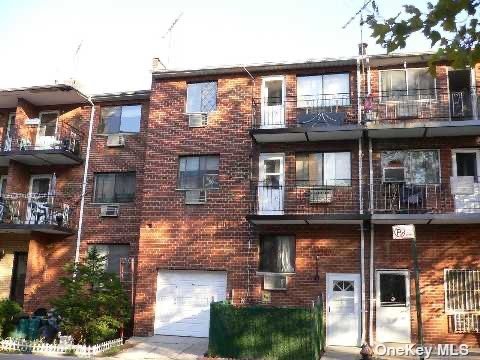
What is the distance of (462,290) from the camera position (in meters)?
15.5

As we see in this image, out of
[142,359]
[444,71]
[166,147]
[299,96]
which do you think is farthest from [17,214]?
[444,71]

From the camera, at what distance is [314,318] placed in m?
13.1

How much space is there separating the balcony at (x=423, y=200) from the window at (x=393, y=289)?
5.74 ft

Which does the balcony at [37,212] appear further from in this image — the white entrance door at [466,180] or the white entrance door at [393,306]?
the white entrance door at [466,180]

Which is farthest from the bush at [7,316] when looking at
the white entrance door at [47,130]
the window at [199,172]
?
the window at [199,172]

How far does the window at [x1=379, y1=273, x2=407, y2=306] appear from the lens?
15.8 m

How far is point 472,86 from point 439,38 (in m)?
11.4

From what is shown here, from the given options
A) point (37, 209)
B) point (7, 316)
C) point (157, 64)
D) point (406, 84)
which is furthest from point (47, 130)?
point (406, 84)

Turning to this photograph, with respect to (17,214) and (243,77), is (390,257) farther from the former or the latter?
(17,214)

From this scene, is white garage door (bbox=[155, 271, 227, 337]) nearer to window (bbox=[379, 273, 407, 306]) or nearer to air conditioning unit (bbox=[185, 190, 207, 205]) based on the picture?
air conditioning unit (bbox=[185, 190, 207, 205])

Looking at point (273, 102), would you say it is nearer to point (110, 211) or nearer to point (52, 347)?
point (110, 211)

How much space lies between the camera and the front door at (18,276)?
19.8 m

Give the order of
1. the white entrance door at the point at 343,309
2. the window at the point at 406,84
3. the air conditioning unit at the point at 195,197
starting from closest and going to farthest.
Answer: the white entrance door at the point at 343,309 < the window at the point at 406,84 < the air conditioning unit at the point at 195,197

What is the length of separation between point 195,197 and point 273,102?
4.35 m
